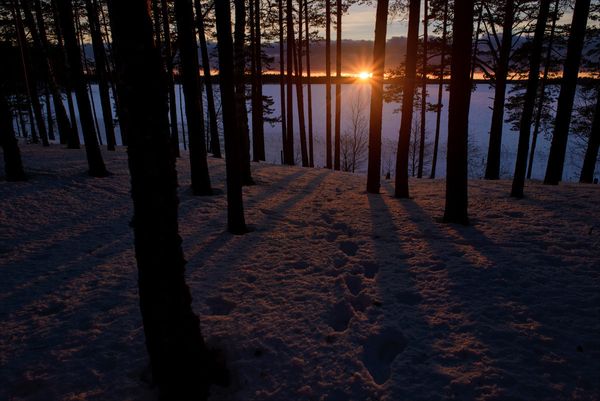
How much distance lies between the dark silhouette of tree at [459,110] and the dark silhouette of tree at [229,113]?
428 centimetres

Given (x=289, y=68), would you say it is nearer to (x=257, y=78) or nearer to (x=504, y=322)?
(x=257, y=78)

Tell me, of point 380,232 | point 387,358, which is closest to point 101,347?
point 387,358

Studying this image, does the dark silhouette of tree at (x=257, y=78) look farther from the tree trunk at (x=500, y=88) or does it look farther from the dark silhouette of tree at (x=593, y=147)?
the dark silhouette of tree at (x=593, y=147)

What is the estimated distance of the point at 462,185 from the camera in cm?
729

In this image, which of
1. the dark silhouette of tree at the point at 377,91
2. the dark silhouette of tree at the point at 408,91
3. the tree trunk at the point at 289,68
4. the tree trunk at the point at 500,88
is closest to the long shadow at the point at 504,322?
the dark silhouette of tree at the point at 408,91

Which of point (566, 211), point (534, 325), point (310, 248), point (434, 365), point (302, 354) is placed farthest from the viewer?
point (566, 211)

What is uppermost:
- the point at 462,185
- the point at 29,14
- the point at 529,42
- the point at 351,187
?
the point at 29,14

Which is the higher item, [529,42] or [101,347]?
[529,42]

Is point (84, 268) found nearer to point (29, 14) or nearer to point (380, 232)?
point (380, 232)

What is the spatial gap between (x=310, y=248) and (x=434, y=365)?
3269mm

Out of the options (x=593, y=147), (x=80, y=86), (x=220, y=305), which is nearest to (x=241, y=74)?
(x=80, y=86)

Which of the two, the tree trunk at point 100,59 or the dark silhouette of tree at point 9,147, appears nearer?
the dark silhouette of tree at point 9,147

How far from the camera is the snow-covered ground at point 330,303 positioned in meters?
3.08

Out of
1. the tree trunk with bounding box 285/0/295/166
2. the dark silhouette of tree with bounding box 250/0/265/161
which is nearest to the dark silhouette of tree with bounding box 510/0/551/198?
the tree trunk with bounding box 285/0/295/166
